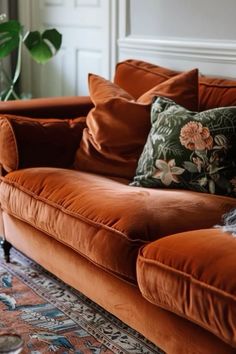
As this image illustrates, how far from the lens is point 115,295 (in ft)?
6.72

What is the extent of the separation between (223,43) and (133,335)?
135cm

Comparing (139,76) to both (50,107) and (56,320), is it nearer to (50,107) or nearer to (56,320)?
(50,107)

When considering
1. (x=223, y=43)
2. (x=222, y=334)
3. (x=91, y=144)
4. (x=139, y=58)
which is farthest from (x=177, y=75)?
(x=222, y=334)

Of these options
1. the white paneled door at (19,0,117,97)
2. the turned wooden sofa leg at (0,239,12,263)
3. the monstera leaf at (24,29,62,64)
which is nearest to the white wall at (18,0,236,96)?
the white paneled door at (19,0,117,97)

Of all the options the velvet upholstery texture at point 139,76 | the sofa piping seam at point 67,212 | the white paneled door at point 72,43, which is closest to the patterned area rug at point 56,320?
the sofa piping seam at point 67,212

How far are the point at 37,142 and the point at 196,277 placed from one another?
120cm

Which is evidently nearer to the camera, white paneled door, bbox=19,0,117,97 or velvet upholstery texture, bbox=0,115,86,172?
velvet upholstery texture, bbox=0,115,86,172

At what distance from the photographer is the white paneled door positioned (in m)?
3.56

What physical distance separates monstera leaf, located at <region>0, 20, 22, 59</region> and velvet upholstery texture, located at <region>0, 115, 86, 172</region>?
1.19 meters

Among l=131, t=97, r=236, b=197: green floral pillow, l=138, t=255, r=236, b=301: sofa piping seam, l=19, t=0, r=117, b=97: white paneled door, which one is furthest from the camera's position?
l=19, t=0, r=117, b=97: white paneled door

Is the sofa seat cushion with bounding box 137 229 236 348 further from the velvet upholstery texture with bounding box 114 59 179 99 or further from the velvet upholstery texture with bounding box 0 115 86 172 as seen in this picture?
the velvet upholstery texture with bounding box 114 59 179 99

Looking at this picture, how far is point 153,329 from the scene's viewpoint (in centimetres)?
189

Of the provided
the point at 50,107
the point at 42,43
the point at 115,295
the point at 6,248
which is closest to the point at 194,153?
the point at 115,295

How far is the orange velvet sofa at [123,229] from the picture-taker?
1626mm
